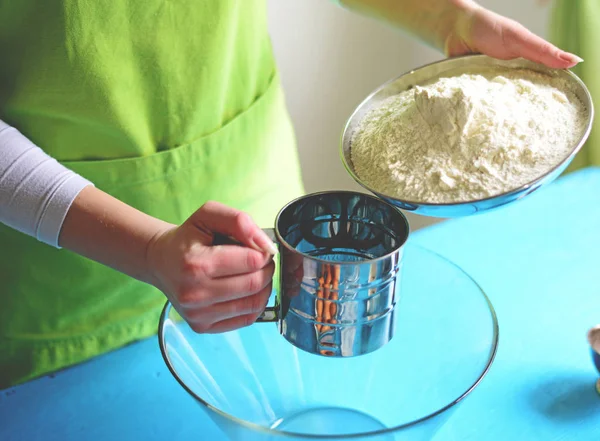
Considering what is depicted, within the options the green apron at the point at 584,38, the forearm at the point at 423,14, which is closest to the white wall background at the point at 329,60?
the green apron at the point at 584,38

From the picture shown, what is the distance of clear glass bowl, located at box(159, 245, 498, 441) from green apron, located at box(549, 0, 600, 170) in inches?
28.0

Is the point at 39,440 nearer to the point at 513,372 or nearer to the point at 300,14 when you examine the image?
the point at 513,372

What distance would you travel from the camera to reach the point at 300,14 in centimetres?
121

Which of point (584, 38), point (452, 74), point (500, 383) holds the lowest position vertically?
point (500, 383)

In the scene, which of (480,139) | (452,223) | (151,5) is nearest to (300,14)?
(452,223)

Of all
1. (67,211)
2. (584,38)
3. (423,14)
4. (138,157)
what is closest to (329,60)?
(584,38)

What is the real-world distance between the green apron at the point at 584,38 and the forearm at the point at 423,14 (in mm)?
545

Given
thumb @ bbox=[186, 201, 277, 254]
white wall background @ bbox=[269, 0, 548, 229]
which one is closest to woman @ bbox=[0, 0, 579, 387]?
thumb @ bbox=[186, 201, 277, 254]

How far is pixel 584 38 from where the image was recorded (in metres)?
1.14

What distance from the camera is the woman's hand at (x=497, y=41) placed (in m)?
0.57

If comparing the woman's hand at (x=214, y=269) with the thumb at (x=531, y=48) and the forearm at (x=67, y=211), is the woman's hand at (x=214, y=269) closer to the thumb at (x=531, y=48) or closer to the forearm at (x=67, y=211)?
the forearm at (x=67, y=211)

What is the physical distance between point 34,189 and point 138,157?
0.14 meters

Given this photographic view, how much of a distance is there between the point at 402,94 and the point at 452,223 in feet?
0.95

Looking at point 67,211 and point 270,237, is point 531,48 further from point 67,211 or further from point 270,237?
point 67,211
